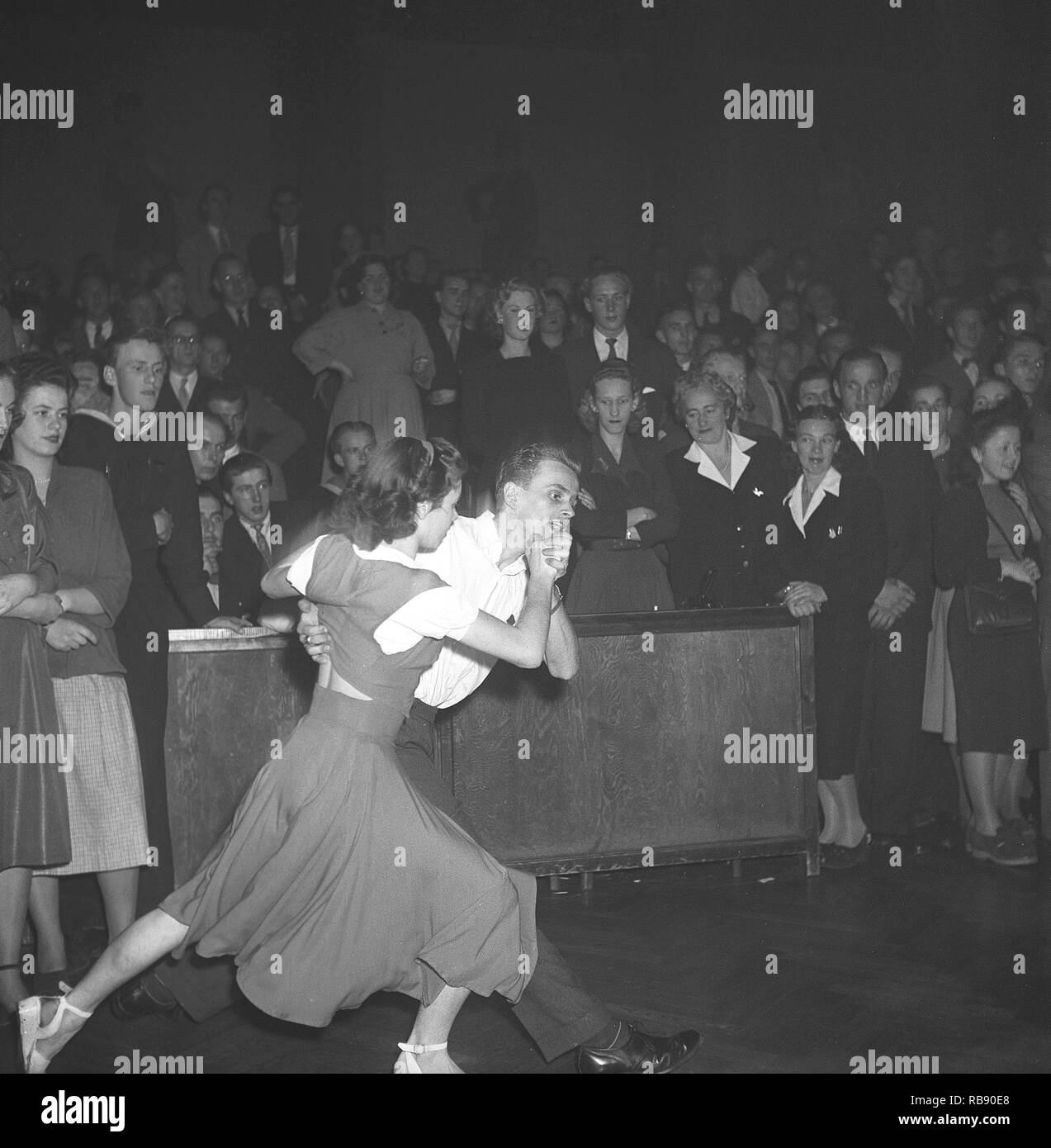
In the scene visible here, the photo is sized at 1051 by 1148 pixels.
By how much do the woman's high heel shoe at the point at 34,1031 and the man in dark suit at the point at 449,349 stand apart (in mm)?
3176

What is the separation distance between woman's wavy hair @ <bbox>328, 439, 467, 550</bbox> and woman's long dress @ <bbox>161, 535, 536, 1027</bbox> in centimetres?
5

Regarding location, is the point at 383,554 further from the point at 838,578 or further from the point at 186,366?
the point at 186,366

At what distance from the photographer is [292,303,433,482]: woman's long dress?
6125 millimetres

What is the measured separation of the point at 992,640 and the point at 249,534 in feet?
8.72

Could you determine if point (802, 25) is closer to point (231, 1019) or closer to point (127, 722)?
point (127, 722)

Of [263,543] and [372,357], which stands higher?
[372,357]

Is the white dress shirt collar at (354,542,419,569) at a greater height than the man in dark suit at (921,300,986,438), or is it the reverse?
the man in dark suit at (921,300,986,438)

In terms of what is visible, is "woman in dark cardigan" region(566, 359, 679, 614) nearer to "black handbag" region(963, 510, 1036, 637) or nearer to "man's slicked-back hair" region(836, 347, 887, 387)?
"man's slicked-back hair" region(836, 347, 887, 387)

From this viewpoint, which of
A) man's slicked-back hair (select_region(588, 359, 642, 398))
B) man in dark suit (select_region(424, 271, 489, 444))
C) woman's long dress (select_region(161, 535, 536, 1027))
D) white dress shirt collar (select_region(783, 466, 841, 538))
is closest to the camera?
woman's long dress (select_region(161, 535, 536, 1027))

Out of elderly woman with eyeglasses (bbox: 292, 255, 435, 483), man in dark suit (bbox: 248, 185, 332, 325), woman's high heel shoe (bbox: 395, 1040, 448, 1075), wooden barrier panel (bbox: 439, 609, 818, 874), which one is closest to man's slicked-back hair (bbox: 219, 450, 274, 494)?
wooden barrier panel (bbox: 439, 609, 818, 874)

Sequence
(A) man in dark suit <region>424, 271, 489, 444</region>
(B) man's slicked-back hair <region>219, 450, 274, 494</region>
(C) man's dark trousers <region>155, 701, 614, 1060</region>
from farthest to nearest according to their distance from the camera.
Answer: (A) man in dark suit <region>424, 271, 489, 444</region> → (B) man's slicked-back hair <region>219, 450, 274, 494</region> → (C) man's dark trousers <region>155, 701, 614, 1060</region>

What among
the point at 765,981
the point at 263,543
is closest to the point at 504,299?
the point at 263,543

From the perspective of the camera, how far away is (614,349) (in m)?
5.79

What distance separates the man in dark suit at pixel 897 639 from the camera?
5.03m
